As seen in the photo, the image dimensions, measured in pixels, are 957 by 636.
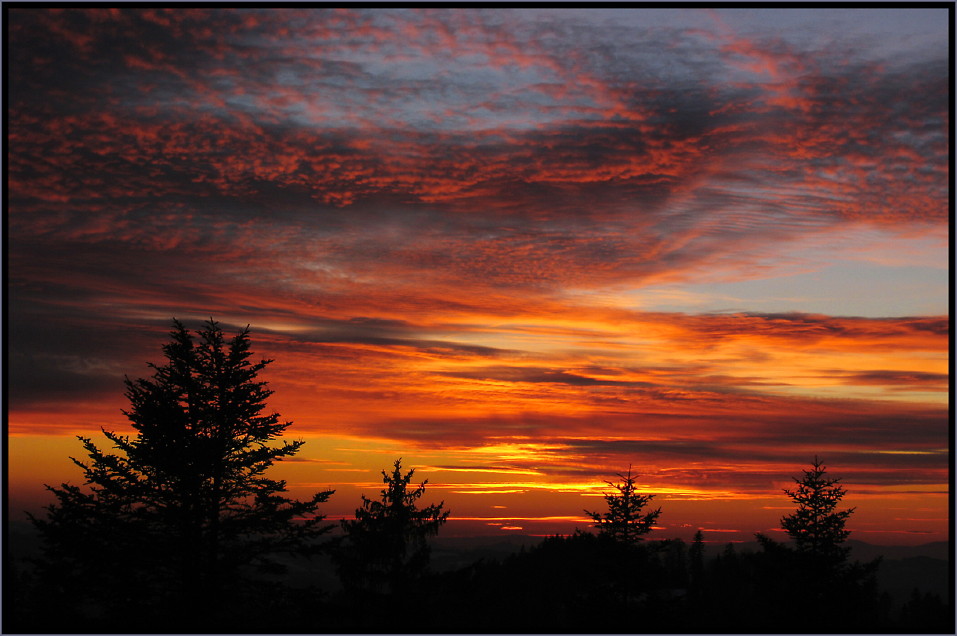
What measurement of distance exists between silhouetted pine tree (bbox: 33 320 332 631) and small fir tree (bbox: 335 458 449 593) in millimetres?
2008

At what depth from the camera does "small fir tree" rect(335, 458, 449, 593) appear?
101ft

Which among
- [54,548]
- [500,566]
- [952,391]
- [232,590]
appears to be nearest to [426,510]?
[232,590]

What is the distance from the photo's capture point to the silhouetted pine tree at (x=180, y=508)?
26.6 meters

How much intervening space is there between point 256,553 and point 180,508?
10.3 feet

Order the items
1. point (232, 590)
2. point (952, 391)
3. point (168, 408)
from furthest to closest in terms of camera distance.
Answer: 1. point (168, 408)
2. point (232, 590)
3. point (952, 391)

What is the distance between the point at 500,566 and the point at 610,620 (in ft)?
258

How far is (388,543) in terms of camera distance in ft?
101

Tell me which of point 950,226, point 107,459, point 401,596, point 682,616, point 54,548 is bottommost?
point 682,616

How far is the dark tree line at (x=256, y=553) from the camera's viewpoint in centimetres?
2677

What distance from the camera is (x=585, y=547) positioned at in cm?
3616

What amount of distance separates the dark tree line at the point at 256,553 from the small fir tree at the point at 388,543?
0.05 m

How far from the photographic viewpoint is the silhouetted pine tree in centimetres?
2661

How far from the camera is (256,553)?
2770cm

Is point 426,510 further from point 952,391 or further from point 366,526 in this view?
point 952,391
